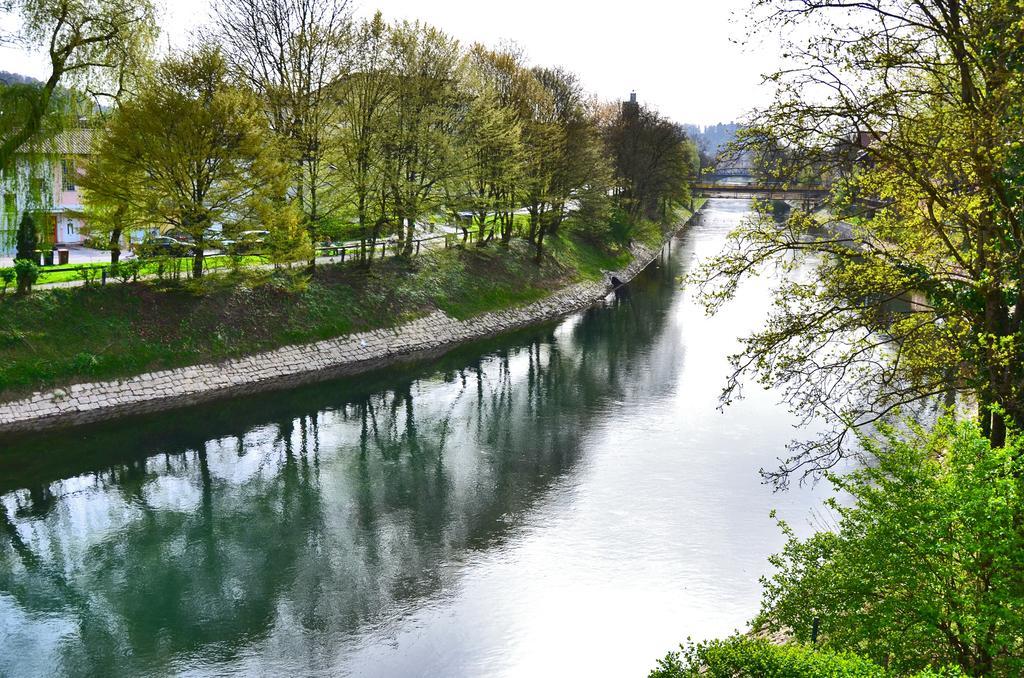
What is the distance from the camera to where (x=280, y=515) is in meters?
22.0

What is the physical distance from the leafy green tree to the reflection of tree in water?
1047 cm

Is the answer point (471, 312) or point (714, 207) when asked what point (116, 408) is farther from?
point (714, 207)

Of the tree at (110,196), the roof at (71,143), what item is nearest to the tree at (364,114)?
the tree at (110,196)

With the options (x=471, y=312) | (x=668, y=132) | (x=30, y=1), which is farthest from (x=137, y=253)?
(x=668, y=132)

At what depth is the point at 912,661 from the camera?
9297 mm

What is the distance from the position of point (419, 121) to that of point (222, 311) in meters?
15.6

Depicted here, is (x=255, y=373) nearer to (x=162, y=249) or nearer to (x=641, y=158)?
(x=162, y=249)

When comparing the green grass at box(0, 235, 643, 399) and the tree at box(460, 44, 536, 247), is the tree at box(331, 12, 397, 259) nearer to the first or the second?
the green grass at box(0, 235, 643, 399)

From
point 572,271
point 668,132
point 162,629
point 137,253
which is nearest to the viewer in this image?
point 162,629

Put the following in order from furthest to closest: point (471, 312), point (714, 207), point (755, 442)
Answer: point (714, 207)
point (471, 312)
point (755, 442)

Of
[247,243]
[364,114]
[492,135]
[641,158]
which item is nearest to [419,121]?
[364,114]

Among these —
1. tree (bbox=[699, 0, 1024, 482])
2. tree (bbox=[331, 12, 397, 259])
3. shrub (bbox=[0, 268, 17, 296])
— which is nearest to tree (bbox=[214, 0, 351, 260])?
tree (bbox=[331, 12, 397, 259])

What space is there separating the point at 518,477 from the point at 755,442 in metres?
8.98

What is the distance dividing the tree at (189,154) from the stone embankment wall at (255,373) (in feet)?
18.1
